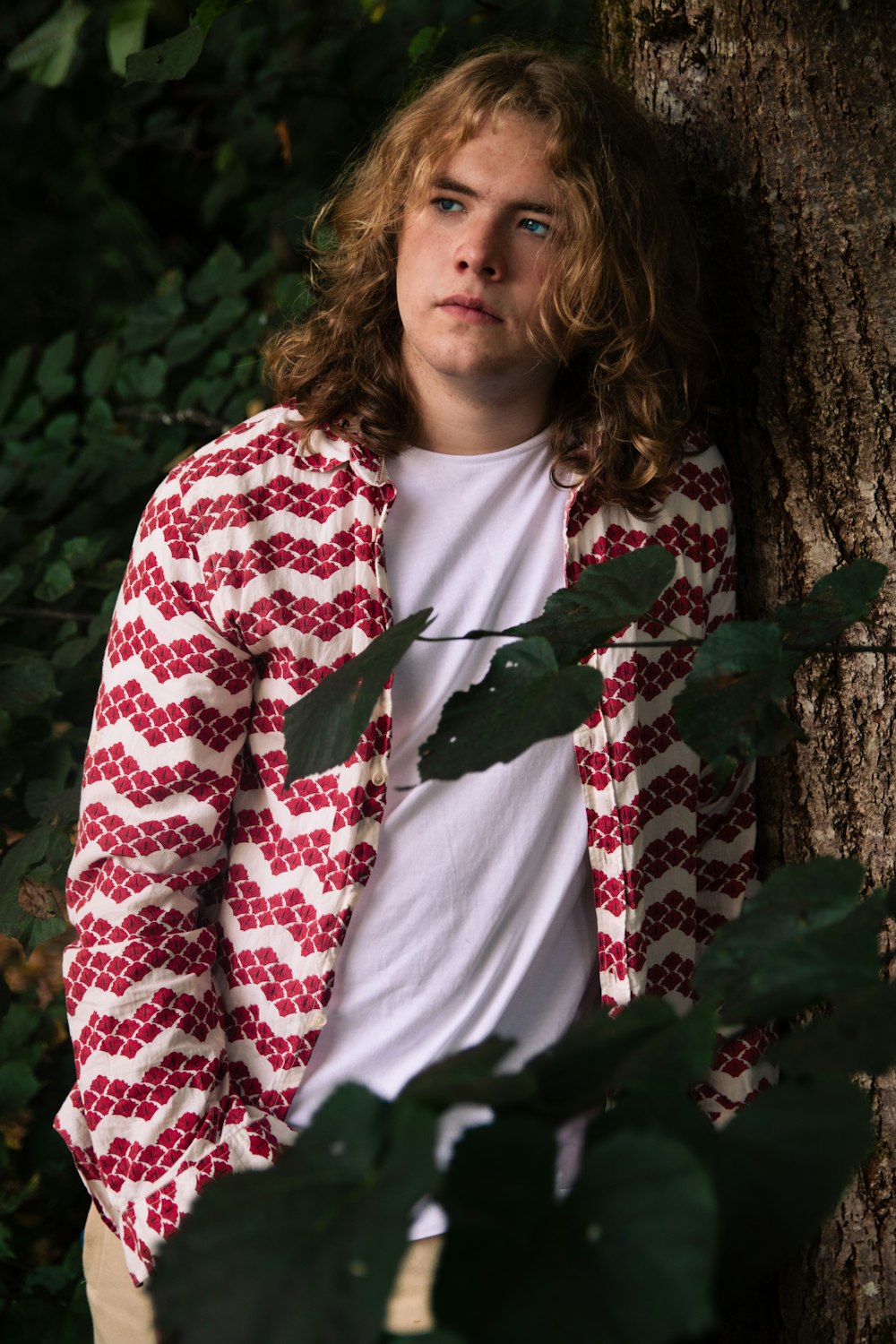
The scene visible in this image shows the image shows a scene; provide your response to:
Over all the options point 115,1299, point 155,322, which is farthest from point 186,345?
point 115,1299

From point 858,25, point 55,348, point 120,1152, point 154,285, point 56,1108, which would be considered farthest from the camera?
point 154,285

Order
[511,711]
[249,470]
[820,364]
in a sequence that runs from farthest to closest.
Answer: [249,470]
[820,364]
[511,711]

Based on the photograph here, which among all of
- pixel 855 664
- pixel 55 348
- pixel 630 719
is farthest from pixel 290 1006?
pixel 55 348

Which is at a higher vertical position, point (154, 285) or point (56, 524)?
point (154, 285)

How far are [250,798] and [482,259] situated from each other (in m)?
0.65

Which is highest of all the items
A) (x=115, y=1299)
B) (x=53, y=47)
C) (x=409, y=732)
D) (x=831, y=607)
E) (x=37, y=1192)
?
(x=53, y=47)

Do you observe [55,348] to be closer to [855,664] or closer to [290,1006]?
[290,1006]

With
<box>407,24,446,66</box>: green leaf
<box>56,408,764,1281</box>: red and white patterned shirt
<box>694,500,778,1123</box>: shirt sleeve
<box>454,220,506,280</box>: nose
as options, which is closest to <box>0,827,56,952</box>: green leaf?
<box>56,408,764,1281</box>: red and white patterned shirt

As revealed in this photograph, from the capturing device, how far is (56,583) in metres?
1.97

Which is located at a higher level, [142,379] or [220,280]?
[220,280]

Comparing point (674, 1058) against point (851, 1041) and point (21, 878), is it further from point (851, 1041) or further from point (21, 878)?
point (21, 878)

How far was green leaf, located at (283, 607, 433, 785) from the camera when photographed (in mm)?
672

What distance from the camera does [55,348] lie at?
2461 mm

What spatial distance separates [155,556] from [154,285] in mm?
2809
